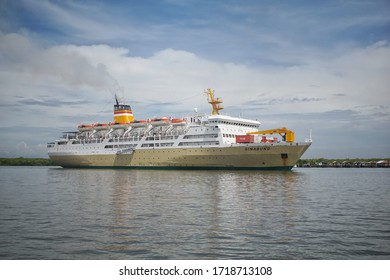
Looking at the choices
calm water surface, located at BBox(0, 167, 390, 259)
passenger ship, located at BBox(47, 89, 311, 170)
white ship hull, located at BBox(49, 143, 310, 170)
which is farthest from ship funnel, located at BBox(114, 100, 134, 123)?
calm water surface, located at BBox(0, 167, 390, 259)

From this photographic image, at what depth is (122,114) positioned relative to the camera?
47.2m

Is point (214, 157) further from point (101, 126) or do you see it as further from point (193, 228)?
point (193, 228)

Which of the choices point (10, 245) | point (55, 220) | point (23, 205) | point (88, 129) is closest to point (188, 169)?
point (88, 129)

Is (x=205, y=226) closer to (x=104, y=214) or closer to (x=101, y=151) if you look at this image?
(x=104, y=214)

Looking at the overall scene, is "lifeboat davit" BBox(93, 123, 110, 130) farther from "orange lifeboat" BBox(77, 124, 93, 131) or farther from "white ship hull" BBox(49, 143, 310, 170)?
"white ship hull" BBox(49, 143, 310, 170)

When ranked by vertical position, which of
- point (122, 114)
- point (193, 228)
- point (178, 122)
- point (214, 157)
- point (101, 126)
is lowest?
point (193, 228)

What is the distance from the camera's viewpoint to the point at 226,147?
33250 mm

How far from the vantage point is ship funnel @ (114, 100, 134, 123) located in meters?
47.1

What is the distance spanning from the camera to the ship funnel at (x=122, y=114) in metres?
47.1

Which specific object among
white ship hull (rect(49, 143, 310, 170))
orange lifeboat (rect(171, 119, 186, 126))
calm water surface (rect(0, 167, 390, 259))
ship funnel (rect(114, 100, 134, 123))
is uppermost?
ship funnel (rect(114, 100, 134, 123))

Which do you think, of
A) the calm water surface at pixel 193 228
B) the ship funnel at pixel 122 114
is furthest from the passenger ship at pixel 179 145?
the calm water surface at pixel 193 228

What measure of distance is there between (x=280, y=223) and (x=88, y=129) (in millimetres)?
41827

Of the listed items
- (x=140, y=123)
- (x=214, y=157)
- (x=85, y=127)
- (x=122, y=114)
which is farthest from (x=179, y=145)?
(x=85, y=127)

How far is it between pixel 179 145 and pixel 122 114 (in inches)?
522
